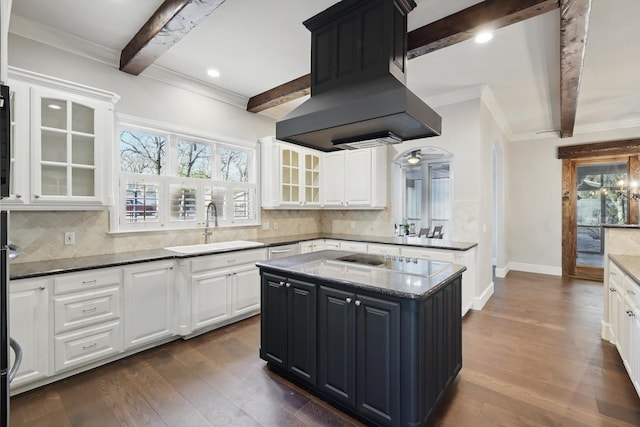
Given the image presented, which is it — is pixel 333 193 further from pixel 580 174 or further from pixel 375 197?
pixel 580 174

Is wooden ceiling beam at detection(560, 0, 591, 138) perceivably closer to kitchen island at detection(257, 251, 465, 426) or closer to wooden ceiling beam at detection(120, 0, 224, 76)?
kitchen island at detection(257, 251, 465, 426)

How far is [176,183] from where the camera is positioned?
375cm

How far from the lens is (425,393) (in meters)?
1.85

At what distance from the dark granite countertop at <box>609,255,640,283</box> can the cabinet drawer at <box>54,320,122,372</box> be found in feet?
13.3

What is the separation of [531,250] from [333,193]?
4.53m

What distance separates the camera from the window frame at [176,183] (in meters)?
3.27

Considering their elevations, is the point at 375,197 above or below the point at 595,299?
above

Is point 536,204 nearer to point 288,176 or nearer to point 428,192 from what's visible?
point 428,192

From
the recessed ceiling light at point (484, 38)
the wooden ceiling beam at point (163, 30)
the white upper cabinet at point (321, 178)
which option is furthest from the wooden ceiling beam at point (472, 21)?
the white upper cabinet at point (321, 178)

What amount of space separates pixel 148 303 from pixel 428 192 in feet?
22.9

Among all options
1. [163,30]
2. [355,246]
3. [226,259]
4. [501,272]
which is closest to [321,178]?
[355,246]

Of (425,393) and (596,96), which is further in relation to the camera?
(596,96)

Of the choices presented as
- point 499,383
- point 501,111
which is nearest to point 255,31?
point 499,383

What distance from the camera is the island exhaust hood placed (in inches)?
74.8
